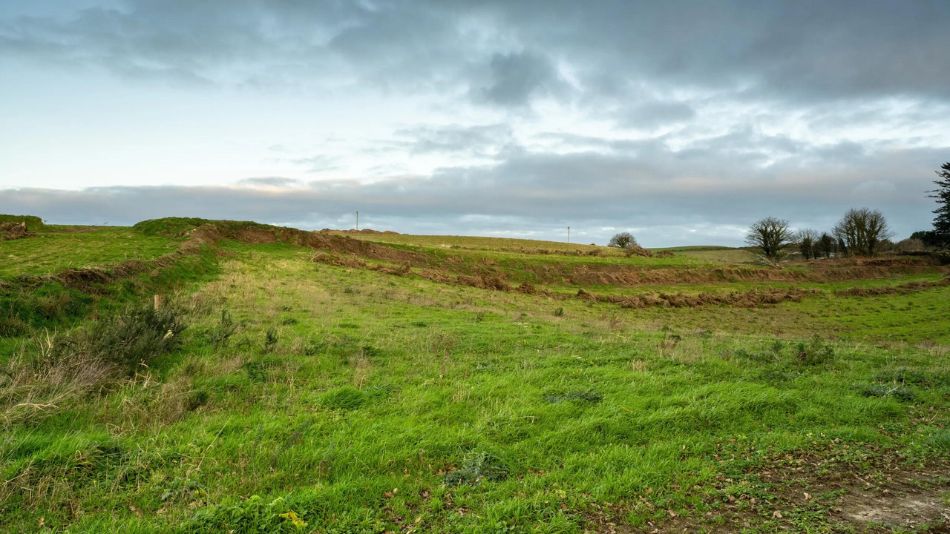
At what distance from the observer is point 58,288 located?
16.4m

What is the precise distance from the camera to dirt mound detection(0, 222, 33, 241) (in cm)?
3193

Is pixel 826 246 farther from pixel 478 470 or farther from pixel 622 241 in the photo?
pixel 478 470

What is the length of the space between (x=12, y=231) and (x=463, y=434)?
40.0 m

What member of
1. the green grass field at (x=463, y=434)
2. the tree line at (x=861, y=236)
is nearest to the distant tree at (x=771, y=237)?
the tree line at (x=861, y=236)

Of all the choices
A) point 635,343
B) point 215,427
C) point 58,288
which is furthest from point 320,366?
point 58,288

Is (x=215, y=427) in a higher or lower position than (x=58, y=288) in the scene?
lower

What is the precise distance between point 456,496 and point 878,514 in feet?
16.6

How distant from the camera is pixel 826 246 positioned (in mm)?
91750

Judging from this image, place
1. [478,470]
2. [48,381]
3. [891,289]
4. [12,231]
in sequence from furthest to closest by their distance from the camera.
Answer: [891,289] → [12,231] → [48,381] → [478,470]

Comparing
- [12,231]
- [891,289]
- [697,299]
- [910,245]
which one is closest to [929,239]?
[910,245]

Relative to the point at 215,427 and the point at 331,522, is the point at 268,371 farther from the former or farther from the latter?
the point at 331,522

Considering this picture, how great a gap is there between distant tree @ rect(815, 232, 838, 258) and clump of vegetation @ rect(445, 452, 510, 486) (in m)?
105

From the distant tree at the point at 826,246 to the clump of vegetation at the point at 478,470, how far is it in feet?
344

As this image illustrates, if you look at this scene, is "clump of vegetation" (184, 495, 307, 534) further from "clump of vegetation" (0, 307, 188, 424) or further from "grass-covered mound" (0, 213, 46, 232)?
"grass-covered mound" (0, 213, 46, 232)
